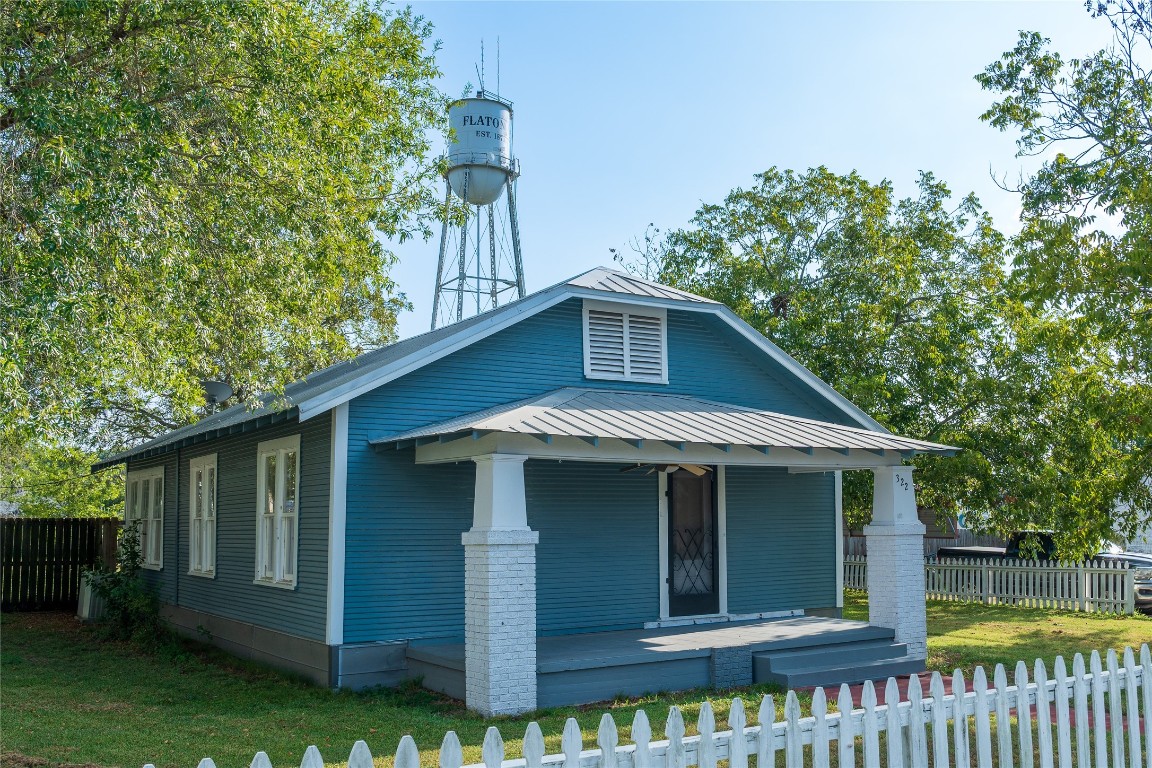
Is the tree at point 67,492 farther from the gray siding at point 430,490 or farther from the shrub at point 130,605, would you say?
the gray siding at point 430,490

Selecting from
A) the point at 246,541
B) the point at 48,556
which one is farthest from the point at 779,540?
the point at 48,556

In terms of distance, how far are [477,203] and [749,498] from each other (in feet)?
47.8

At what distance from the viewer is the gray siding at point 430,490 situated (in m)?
11.8

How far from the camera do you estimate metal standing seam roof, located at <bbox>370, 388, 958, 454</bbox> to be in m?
10.8

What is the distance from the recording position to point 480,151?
86.6 feet

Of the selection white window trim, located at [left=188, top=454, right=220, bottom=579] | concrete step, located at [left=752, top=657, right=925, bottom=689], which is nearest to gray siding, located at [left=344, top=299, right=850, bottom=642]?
concrete step, located at [left=752, top=657, right=925, bottom=689]

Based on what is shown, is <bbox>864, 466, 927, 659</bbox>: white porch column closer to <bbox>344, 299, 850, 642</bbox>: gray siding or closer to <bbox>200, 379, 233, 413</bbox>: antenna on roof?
<bbox>344, 299, 850, 642</bbox>: gray siding

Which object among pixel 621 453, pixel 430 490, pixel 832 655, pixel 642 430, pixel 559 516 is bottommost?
pixel 832 655

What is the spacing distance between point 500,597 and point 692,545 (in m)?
5.23

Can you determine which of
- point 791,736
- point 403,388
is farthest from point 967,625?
point 791,736

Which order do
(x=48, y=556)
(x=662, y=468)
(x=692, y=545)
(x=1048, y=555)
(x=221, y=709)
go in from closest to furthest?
(x=221, y=709), (x=662, y=468), (x=692, y=545), (x=48, y=556), (x=1048, y=555)

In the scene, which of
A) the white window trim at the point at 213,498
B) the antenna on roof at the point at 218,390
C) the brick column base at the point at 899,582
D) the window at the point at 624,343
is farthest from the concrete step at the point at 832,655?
the antenna on roof at the point at 218,390

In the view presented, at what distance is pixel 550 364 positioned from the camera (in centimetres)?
1358

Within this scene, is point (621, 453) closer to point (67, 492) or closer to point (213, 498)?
point (213, 498)
